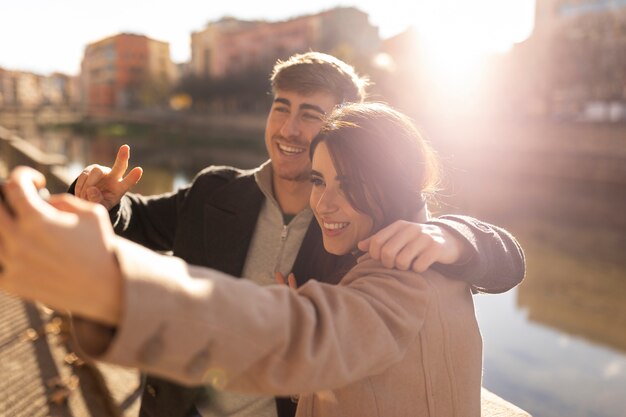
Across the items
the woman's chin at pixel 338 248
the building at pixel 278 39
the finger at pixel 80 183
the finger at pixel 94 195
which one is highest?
the building at pixel 278 39

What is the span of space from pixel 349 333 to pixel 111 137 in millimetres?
43960

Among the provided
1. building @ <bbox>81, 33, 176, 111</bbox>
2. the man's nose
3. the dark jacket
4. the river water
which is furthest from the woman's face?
building @ <bbox>81, 33, 176, 111</bbox>

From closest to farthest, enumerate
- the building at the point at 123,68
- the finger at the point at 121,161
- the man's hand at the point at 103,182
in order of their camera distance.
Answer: the finger at the point at 121,161
the man's hand at the point at 103,182
the building at the point at 123,68

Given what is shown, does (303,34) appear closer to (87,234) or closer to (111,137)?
Answer: (111,137)

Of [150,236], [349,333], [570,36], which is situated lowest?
[150,236]

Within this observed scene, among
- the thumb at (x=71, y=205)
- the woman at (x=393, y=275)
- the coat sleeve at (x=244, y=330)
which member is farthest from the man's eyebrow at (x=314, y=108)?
the thumb at (x=71, y=205)

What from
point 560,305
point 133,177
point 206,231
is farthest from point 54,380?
point 560,305


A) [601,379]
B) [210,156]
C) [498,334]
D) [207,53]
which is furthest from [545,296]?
[207,53]

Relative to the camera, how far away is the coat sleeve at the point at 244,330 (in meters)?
0.63

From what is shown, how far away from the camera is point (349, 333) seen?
2.75 ft

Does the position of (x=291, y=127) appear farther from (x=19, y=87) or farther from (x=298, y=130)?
Result: (x=19, y=87)

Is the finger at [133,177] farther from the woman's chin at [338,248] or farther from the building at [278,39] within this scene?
the building at [278,39]

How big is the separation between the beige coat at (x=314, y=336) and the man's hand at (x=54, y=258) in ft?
0.10

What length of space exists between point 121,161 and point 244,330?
3.31ft
